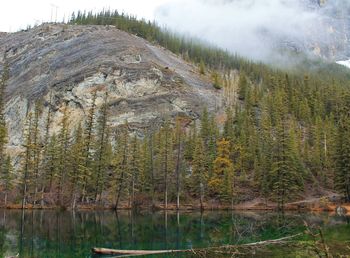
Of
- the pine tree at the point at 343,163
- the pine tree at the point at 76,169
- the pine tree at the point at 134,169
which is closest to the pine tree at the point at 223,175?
the pine tree at the point at 134,169

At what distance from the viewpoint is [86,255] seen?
21.8 m

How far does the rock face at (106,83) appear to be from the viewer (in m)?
104

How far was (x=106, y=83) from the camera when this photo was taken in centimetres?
10750

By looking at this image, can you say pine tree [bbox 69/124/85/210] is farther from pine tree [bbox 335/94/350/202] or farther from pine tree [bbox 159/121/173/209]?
pine tree [bbox 335/94/350/202]

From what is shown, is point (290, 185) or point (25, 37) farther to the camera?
point (25, 37)

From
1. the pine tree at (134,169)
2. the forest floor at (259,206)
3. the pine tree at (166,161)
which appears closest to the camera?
the forest floor at (259,206)

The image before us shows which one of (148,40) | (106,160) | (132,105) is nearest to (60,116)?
(132,105)

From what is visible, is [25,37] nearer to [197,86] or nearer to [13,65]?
[13,65]

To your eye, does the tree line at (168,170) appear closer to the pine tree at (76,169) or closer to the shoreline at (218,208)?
the pine tree at (76,169)

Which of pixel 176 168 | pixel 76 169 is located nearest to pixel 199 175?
pixel 176 168

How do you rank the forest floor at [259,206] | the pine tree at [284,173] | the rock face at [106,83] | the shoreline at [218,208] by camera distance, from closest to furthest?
the shoreline at [218,208], the forest floor at [259,206], the pine tree at [284,173], the rock face at [106,83]

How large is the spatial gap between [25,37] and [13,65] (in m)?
26.5

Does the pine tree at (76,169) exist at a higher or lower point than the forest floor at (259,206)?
higher

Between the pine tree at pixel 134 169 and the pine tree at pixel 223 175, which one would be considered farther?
the pine tree at pixel 134 169
